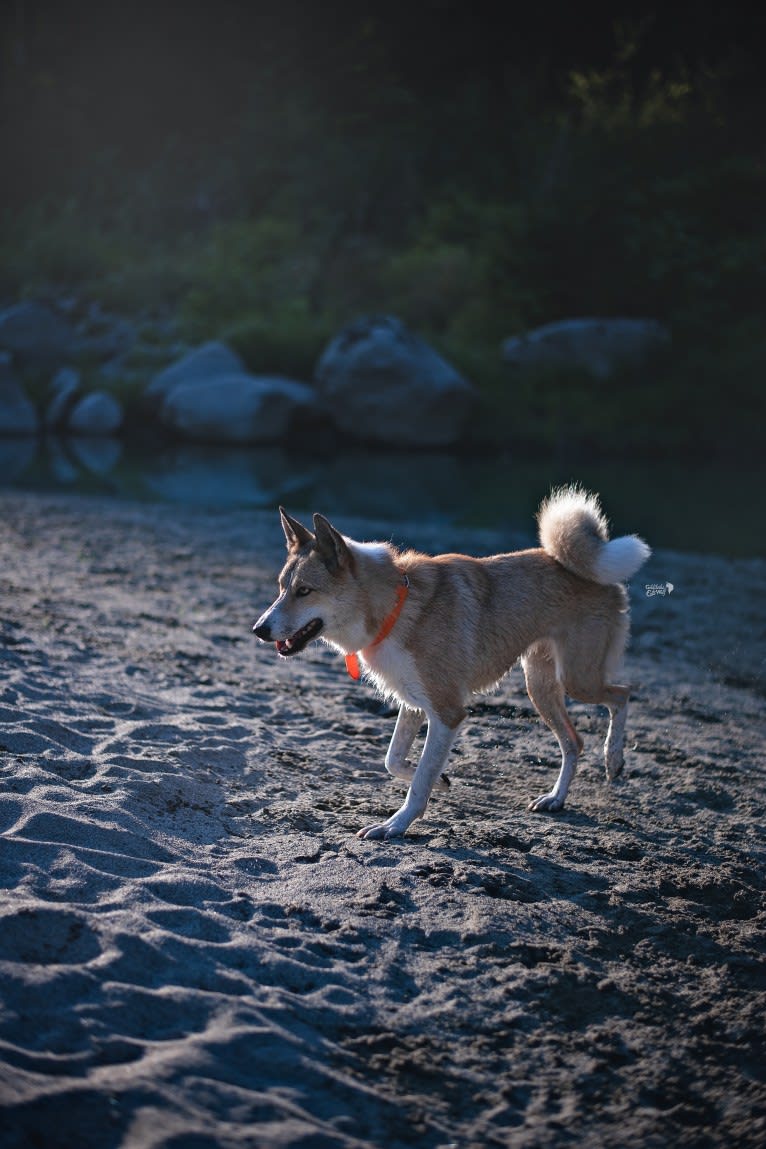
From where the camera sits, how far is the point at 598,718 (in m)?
6.93

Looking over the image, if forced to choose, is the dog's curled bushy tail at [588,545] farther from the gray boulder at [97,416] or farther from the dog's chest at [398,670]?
the gray boulder at [97,416]

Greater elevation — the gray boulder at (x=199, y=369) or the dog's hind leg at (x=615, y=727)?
the gray boulder at (x=199, y=369)

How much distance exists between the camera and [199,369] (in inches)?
1022

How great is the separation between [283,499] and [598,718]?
10545 mm

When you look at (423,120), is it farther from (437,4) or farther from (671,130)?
(671,130)

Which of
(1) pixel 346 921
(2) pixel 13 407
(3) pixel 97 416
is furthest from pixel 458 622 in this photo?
(2) pixel 13 407

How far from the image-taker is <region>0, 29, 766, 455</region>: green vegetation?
27312mm

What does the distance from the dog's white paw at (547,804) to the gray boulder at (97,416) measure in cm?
2316

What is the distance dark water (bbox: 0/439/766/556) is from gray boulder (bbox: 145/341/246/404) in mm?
1997

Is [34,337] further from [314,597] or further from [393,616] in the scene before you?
[393,616]

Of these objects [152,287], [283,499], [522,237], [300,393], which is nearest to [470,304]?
[522,237]

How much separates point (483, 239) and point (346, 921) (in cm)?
3067

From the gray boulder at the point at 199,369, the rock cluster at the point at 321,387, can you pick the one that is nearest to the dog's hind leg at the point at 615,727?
the rock cluster at the point at 321,387

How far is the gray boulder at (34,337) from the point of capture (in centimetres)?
3094
